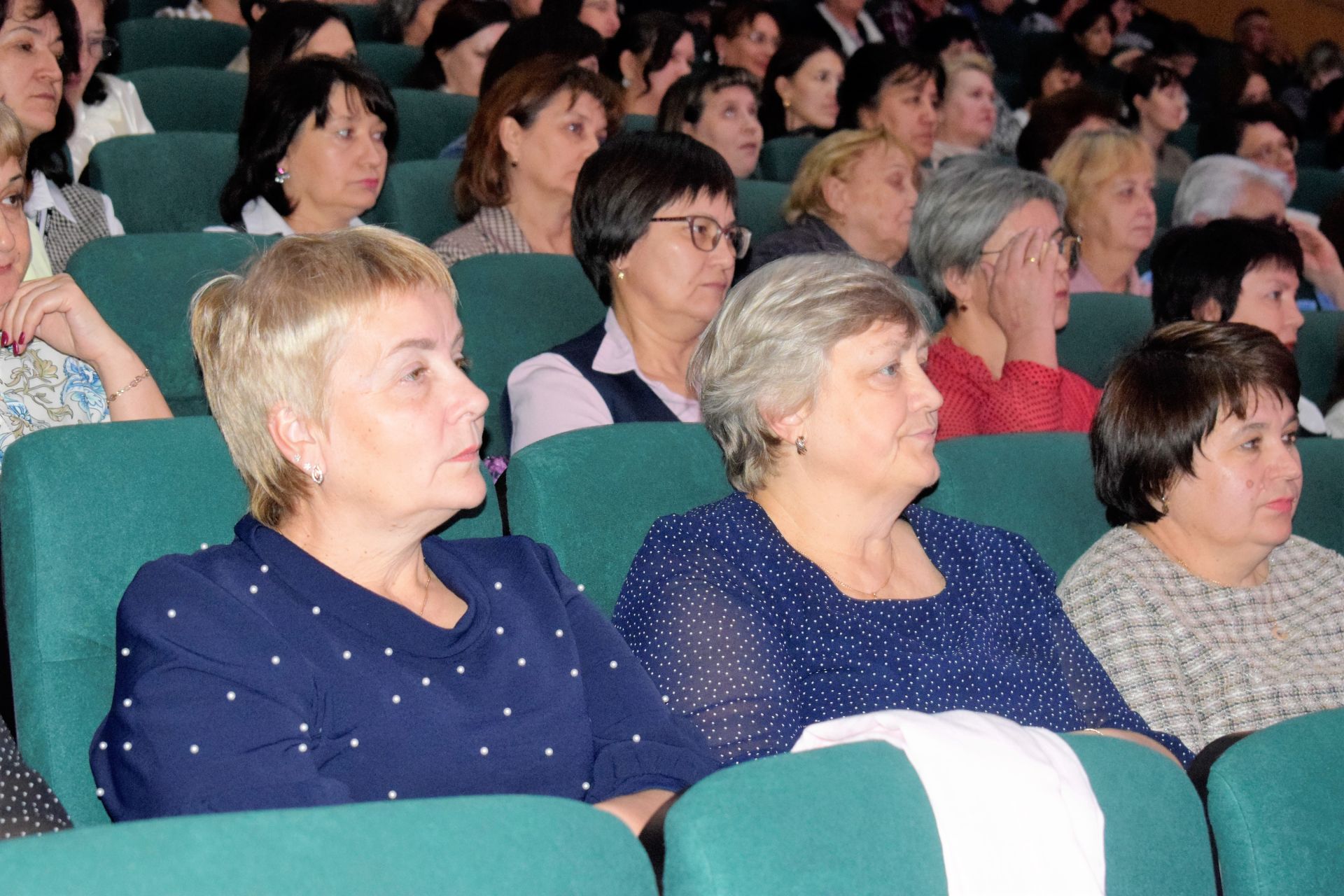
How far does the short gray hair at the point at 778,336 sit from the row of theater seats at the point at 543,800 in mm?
95

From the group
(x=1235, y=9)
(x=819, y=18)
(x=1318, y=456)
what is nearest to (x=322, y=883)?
(x=1318, y=456)

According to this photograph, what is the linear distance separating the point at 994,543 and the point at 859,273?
0.41 metres

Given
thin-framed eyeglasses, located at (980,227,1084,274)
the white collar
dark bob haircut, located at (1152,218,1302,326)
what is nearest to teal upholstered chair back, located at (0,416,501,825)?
the white collar

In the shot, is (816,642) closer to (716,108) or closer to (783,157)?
(716,108)

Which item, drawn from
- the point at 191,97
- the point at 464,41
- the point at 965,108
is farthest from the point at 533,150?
the point at 965,108

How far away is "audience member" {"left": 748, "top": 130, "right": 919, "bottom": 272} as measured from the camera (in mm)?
3414

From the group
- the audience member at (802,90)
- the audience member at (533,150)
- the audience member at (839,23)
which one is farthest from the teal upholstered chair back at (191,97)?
the audience member at (839,23)

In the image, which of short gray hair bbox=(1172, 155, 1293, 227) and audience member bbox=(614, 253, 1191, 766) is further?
short gray hair bbox=(1172, 155, 1293, 227)

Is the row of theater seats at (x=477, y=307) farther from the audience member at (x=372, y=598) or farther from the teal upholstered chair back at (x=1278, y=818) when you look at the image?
the teal upholstered chair back at (x=1278, y=818)

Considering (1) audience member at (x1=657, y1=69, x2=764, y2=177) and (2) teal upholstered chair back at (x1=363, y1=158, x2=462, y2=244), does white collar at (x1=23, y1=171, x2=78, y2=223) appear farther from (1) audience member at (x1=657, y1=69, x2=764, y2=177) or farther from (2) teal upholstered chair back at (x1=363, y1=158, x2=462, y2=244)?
(1) audience member at (x1=657, y1=69, x2=764, y2=177)

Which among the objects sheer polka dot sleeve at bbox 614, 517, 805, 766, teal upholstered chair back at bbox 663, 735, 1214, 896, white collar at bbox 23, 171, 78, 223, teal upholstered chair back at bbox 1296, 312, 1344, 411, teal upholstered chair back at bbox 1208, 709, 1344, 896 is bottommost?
teal upholstered chair back at bbox 1296, 312, 1344, 411

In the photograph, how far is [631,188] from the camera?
8.45 feet

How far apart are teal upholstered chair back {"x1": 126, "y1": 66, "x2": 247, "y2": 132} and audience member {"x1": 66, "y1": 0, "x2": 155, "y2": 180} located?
10cm

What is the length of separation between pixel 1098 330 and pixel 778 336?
1457 millimetres
